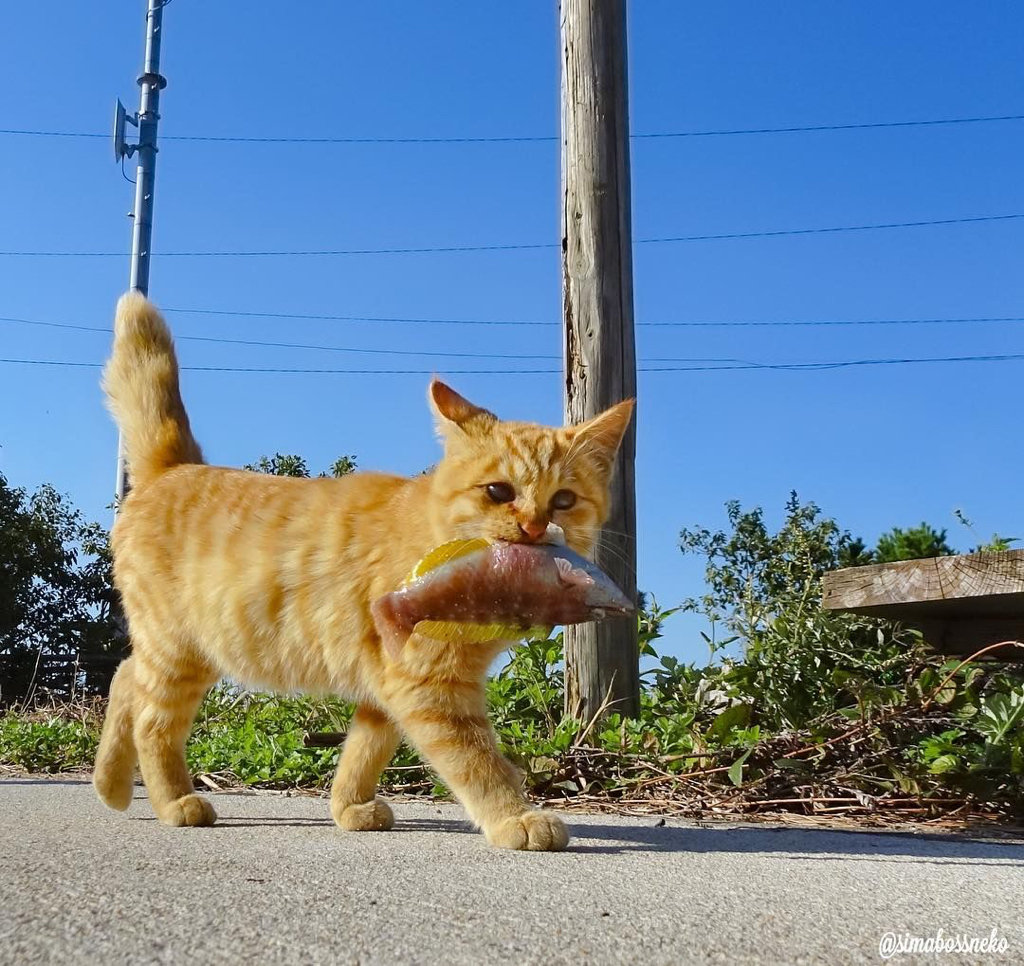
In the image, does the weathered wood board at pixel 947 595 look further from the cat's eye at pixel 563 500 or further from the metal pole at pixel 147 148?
the metal pole at pixel 147 148

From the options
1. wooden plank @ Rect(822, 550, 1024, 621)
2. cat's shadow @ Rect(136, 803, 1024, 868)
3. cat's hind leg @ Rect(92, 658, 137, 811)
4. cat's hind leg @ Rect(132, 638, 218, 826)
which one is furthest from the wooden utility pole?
cat's hind leg @ Rect(92, 658, 137, 811)

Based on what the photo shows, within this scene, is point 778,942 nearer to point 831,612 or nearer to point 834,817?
point 834,817

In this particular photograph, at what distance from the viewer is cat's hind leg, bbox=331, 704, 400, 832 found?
2.70 meters

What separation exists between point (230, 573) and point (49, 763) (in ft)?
9.62

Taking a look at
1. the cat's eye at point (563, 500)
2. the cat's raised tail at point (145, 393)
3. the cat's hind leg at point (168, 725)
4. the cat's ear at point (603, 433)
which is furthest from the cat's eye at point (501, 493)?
the cat's raised tail at point (145, 393)

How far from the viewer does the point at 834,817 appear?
3.14 meters

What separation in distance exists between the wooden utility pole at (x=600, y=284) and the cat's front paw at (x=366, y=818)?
4.01ft

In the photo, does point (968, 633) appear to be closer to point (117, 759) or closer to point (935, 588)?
point (935, 588)

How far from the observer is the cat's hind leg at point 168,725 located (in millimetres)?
2738

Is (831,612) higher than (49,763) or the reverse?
higher

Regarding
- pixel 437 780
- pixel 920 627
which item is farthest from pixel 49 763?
pixel 920 627

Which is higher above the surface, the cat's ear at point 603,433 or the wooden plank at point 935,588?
the cat's ear at point 603,433

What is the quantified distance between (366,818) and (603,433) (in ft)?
4.12

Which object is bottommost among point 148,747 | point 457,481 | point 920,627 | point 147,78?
point 148,747
